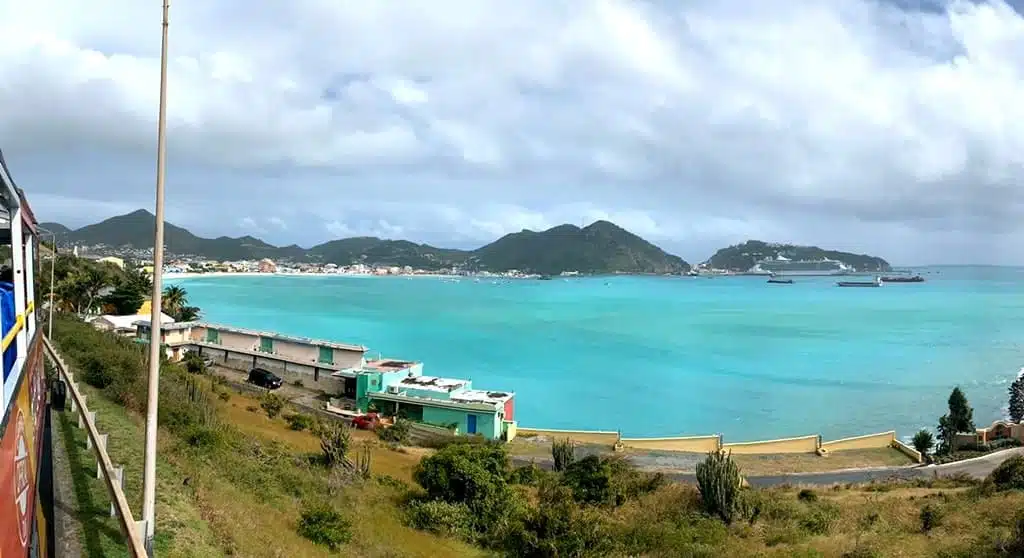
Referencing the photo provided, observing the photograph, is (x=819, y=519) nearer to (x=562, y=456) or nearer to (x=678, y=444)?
(x=562, y=456)

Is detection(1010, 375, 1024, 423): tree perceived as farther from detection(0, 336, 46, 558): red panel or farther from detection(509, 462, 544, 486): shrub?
detection(0, 336, 46, 558): red panel

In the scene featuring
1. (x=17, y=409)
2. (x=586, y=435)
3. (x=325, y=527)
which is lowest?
(x=586, y=435)

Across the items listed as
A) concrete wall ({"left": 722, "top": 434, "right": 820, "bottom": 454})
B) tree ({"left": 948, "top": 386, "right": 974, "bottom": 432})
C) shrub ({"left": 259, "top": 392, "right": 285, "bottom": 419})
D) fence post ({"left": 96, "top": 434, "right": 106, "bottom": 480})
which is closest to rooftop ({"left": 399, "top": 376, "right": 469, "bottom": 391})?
shrub ({"left": 259, "top": 392, "right": 285, "bottom": 419})

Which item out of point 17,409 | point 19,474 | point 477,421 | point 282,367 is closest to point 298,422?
A: point 477,421

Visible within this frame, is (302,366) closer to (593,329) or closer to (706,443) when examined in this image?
(706,443)

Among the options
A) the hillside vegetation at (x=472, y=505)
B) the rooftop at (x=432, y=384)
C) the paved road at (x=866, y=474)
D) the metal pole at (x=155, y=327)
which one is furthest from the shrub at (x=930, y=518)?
the rooftop at (x=432, y=384)

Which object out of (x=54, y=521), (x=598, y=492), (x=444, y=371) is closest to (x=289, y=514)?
(x=54, y=521)

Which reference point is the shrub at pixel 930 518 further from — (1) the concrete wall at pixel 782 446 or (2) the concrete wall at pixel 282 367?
(2) the concrete wall at pixel 282 367
